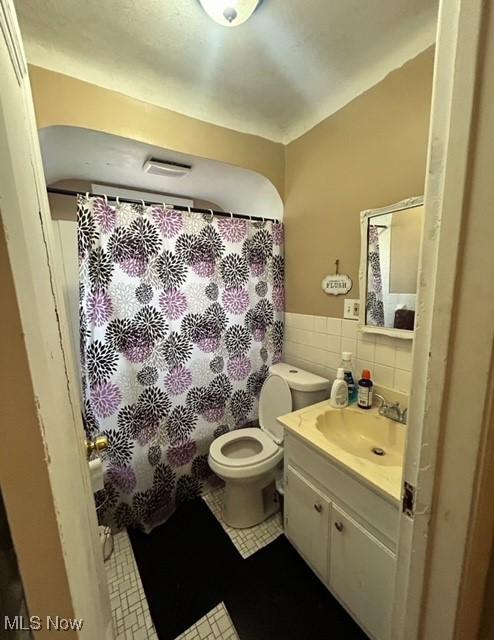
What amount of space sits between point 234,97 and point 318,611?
96.1 inches

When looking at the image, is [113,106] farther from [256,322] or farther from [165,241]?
[256,322]

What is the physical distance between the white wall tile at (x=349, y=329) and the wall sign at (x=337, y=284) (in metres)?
0.16

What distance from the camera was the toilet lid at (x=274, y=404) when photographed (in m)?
1.58

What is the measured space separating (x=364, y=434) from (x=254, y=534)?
2.77 ft

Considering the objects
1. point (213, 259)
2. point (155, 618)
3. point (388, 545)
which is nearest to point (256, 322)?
point (213, 259)

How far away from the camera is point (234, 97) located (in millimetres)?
1423

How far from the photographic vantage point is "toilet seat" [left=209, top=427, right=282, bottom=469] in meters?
1.42

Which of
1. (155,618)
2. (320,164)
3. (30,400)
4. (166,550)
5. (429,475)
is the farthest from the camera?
(320,164)

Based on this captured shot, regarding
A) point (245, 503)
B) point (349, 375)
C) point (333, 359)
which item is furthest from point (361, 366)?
point (245, 503)

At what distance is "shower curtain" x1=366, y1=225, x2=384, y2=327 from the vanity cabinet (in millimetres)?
692

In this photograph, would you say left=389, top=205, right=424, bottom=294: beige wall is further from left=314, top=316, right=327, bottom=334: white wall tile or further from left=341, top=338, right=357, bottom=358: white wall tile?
left=314, top=316, right=327, bottom=334: white wall tile

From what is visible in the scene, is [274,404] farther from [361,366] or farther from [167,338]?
[167,338]

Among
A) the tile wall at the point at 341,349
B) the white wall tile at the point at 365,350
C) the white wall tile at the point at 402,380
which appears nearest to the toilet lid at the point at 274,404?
the tile wall at the point at 341,349

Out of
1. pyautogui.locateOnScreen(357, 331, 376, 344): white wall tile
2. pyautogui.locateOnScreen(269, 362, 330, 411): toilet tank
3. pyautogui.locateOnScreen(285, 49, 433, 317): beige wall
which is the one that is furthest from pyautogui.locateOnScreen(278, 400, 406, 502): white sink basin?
pyautogui.locateOnScreen(285, 49, 433, 317): beige wall
